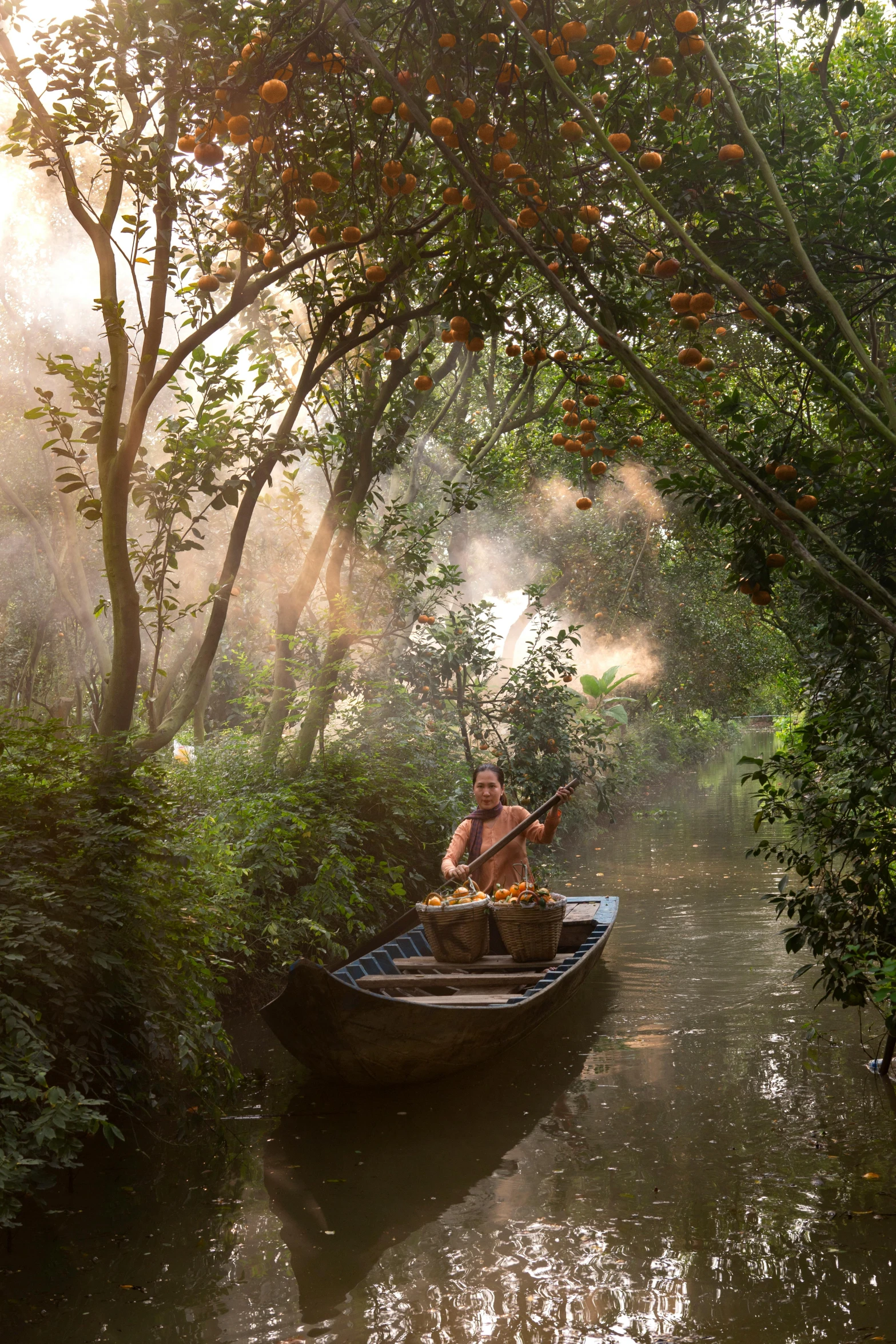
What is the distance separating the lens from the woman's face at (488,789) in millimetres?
8156

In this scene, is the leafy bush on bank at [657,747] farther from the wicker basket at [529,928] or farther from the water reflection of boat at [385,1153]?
the water reflection of boat at [385,1153]

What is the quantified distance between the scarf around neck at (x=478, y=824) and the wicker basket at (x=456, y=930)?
2.46 feet

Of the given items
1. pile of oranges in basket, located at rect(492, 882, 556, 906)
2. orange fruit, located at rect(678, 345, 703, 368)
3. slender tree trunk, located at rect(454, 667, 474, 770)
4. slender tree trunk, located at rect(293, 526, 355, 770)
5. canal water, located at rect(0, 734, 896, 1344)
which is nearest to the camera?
canal water, located at rect(0, 734, 896, 1344)

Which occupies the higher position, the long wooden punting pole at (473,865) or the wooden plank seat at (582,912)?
the long wooden punting pole at (473,865)

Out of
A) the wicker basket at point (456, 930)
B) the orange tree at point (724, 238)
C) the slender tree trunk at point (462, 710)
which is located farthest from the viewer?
the slender tree trunk at point (462, 710)

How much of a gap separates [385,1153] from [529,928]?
7.44 feet

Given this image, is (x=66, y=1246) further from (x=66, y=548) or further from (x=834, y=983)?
(x=66, y=548)

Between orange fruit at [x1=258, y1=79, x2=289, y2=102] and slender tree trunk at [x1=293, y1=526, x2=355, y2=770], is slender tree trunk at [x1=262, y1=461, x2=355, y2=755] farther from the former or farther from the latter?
orange fruit at [x1=258, y1=79, x2=289, y2=102]

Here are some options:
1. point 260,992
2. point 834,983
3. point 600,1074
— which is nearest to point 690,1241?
point 834,983

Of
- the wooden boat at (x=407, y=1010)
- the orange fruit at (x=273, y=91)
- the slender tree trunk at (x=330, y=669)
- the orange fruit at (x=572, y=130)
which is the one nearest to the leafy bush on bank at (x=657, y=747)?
the slender tree trunk at (x=330, y=669)

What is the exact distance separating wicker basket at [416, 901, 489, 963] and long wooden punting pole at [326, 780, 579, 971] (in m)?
0.36

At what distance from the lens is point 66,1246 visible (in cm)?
443

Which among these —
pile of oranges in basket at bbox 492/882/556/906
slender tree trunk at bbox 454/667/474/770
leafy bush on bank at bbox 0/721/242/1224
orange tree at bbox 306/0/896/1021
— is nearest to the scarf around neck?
pile of oranges in basket at bbox 492/882/556/906

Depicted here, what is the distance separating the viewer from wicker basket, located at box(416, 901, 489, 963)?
7246 mm
